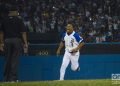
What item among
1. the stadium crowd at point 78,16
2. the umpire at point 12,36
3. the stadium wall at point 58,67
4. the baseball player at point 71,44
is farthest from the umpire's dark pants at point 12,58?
the stadium crowd at point 78,16

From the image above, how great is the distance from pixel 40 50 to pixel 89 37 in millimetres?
2849

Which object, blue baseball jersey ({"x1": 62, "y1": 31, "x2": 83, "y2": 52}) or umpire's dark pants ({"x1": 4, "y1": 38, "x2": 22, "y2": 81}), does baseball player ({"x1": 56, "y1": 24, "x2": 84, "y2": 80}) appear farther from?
umpire's dark pants ({"x1": 4, "y1": 38, "x2": 22, "y2": 81})

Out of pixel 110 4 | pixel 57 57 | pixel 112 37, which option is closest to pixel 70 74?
pixel 57 57

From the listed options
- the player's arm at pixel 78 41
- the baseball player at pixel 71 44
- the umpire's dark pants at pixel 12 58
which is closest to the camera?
the umpire's dark pants at pixel 12 58

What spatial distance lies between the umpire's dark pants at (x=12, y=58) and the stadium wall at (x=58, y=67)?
13.2 ft

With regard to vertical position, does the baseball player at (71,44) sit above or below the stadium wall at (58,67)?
above

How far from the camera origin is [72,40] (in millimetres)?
14328

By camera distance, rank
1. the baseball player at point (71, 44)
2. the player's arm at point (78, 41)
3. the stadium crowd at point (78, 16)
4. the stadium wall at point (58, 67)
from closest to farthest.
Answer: the player's arm at point (78, 41) → the baseball player at point (71, 44) → the stadium wall at point (58, 67) → the stadium crowd at point (78, 16)

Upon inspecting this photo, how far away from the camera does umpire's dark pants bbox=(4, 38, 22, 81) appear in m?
11.1

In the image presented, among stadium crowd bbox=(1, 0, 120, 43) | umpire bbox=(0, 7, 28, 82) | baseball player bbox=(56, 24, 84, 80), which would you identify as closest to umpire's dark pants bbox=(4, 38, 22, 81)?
umpire bbox=(0, 7, 28, 82)

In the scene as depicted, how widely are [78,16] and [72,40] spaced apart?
6.73 m

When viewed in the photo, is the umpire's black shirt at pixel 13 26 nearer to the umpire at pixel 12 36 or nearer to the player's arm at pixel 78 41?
the umpire at pixel 12 36

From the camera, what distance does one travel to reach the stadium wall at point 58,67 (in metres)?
15.6

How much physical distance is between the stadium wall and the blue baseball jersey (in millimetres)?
1368
